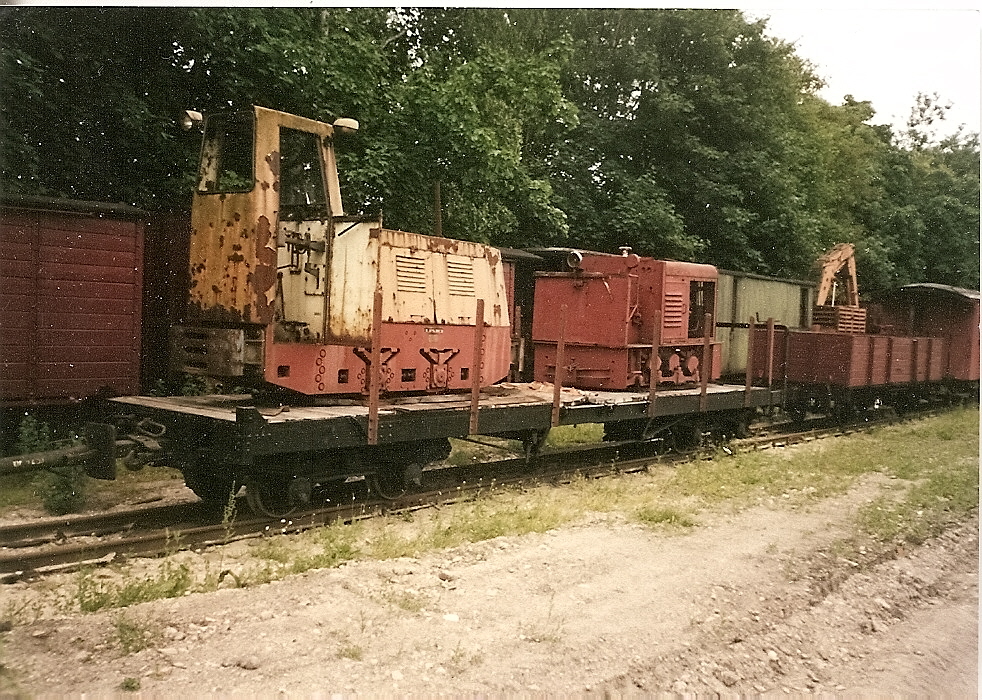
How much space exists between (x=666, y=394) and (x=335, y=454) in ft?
12.9

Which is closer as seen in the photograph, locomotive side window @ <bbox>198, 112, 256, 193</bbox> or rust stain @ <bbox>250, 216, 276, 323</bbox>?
rust stain @ <bbox>250, 216, 276, 323</bbox>

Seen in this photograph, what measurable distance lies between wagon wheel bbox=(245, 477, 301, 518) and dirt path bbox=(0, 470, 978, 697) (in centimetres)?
67

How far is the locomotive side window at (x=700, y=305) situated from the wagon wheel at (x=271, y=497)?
553cm

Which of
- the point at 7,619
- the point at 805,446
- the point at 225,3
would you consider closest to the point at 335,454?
the point at 7,619

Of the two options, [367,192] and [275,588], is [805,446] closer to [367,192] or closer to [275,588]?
[367,192]

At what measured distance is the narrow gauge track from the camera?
4641 mm

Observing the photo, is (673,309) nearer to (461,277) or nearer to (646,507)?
(461,277)

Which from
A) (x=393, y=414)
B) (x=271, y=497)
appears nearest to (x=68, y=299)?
(x=271, y=497)

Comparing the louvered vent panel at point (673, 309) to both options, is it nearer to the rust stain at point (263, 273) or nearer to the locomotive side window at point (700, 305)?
the locomotive side window at point (700, 305)

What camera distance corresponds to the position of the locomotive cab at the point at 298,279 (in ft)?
17.2

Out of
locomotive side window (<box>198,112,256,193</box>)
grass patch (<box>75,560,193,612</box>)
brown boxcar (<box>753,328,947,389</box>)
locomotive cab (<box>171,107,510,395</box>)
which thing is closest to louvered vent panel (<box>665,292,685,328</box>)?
brown boxcar (<box>753,328,947,389</box>)

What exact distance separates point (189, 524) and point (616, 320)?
484cm

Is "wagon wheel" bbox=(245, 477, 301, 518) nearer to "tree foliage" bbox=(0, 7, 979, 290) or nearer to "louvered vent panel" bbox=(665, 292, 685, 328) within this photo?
"tree foliage" bbox=(0, 7, 979, 290)

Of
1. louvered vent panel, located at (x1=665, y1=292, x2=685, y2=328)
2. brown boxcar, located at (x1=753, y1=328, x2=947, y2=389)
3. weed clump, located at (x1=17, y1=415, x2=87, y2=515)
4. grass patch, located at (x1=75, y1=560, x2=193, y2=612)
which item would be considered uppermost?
louvered vent panel, located at (x1=665, y1=292, x2=685, y2=328)
